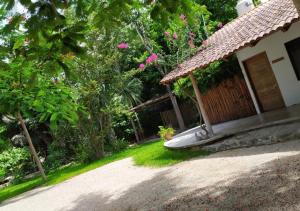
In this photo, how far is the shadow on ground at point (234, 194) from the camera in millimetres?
5909

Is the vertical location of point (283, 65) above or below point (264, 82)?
above

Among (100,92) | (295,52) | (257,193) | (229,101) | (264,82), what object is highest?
(100,92)

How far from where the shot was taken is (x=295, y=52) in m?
13.8

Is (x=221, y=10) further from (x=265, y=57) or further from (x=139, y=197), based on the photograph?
(x=139, y=197)

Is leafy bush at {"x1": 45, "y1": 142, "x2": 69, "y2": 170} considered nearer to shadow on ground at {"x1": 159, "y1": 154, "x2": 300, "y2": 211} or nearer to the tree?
the tree

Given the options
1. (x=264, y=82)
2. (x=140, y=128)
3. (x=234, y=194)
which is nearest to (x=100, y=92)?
(x=140, y=128)

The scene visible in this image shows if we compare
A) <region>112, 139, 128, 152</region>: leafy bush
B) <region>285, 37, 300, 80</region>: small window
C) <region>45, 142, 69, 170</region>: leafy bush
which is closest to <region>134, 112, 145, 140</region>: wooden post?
<region>112, 139, 128, 152</region>: leafy bush

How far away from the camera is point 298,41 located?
13422 mm

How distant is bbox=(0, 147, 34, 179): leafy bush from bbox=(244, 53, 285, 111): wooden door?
1884cm

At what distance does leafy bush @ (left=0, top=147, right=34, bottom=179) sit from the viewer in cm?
2825

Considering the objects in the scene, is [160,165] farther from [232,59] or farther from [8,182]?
[8,182]

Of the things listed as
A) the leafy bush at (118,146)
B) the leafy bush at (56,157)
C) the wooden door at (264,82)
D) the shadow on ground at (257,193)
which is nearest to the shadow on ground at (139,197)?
the shadow on ground at (257,193)

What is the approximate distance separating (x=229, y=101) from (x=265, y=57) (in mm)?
4232

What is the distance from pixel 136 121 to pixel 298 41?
20.3 metres
